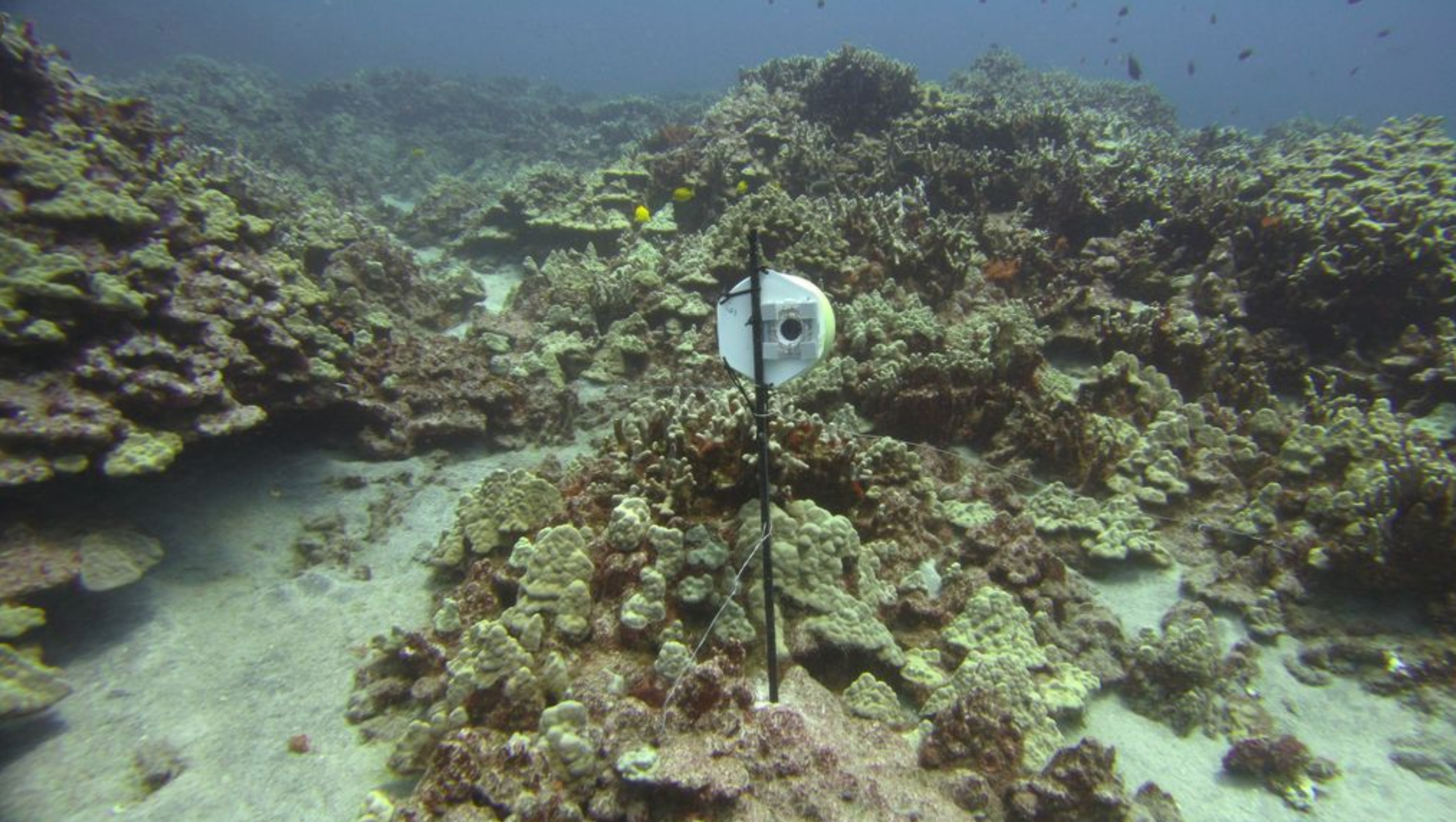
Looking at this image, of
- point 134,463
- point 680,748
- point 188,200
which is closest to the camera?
point 680,748

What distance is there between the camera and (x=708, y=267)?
8031mm

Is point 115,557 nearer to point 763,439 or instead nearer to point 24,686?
point 24,686

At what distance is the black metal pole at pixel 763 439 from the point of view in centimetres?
293

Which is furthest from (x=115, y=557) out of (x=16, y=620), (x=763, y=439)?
(x=763, y=439)

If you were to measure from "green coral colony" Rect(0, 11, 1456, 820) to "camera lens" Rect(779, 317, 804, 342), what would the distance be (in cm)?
122

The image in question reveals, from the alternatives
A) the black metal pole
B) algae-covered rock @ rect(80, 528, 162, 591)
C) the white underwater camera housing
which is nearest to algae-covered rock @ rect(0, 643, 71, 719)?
algae-covered rock @ rect(80, 528, 162, 591)

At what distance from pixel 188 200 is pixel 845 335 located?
628cm

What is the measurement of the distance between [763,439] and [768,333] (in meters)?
0.52

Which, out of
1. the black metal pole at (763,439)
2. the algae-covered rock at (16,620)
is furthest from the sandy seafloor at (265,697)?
the black metal pole at (763,439)

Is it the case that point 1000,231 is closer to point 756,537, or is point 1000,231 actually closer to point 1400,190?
point 1400,190

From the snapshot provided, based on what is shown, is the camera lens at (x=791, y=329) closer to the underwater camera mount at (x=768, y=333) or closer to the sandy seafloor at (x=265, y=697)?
the underwater camera mount at (x=768, y=333)

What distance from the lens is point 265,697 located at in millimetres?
3957

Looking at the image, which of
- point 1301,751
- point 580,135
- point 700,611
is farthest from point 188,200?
point 580,135

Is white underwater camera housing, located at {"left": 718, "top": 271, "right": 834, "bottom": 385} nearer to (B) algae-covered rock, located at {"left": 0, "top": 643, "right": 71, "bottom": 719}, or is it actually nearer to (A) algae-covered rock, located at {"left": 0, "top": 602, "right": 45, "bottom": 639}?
(B) algae-covered rock, located at {"left": 0, "top": 643, "right": 71, "bottom": 719}
